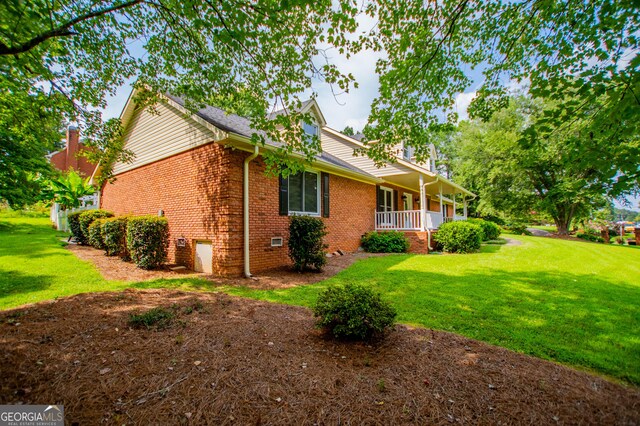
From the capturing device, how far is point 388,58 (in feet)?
19.0

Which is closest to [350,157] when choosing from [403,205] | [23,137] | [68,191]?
[403,205]

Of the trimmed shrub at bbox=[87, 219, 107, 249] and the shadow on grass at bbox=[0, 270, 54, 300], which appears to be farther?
the trimmed shrub at bbox=[87, 219, 107, 249]

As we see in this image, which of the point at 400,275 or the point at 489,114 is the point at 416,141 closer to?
the point at 489,114

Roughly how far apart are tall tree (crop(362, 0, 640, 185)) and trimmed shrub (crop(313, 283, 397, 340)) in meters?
3.15

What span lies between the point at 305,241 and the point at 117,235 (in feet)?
21.2

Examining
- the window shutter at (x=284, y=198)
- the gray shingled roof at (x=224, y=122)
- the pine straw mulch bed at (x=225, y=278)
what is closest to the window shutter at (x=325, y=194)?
the gray shingled roof at (x=224, y=122)

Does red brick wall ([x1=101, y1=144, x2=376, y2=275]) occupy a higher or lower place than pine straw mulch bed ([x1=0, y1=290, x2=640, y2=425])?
higher

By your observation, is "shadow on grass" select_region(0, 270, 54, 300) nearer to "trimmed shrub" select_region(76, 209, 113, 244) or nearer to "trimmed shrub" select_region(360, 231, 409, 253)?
"trimmed shrub" select_region(76, 209, 113, 244)

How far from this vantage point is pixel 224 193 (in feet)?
23.7

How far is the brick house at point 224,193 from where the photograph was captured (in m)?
7.34

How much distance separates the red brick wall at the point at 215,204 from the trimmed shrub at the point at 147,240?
0.65 meters

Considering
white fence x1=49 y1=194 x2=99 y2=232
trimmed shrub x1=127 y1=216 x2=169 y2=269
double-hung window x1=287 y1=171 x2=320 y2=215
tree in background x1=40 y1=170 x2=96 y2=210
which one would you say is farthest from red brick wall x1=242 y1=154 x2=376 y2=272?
white fence x1=49 y1=194 x2=99 y2=232

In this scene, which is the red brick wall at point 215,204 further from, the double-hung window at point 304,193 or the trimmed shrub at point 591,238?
the trimmed shrub at point 591,238

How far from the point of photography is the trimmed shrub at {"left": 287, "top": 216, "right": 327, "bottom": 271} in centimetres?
770
